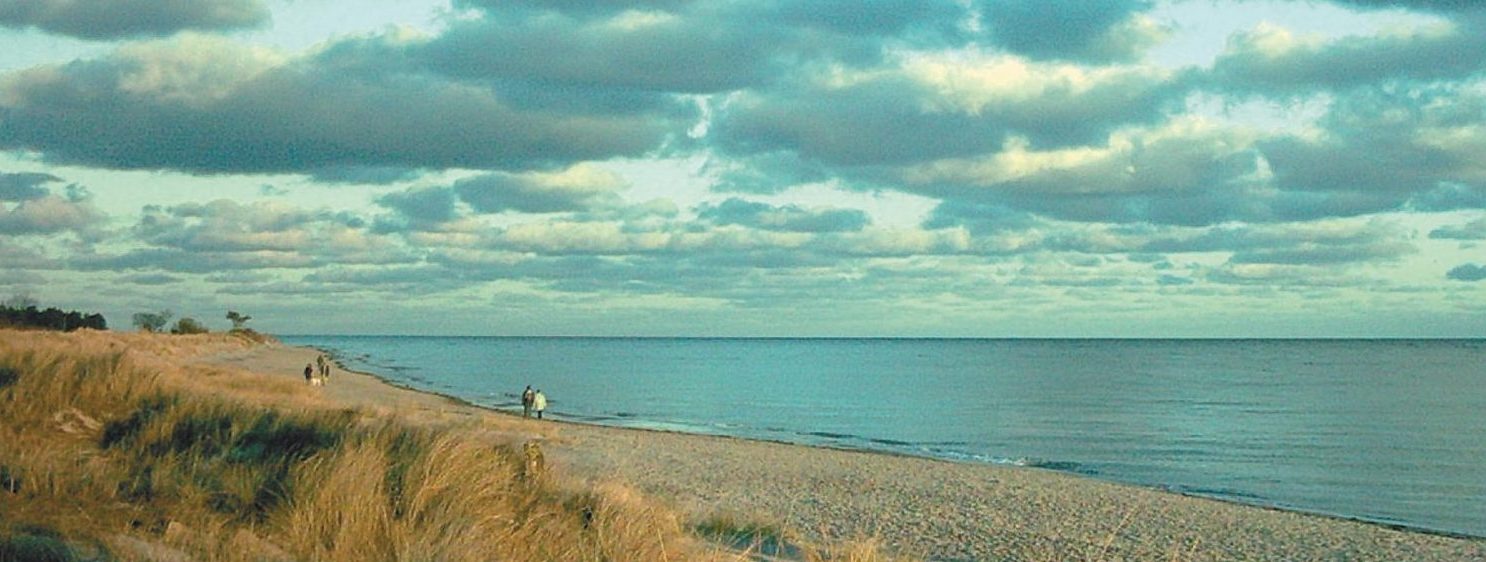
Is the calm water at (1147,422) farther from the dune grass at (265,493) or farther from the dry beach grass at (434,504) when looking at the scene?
the dune grass at (265,493)

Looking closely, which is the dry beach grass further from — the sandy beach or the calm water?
the calm water

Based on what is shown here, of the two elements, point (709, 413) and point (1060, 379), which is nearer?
point (709, 413)

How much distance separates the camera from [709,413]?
54.6 metres

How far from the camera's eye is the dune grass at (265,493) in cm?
692

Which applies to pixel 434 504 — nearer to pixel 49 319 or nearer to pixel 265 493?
pixel 265 493

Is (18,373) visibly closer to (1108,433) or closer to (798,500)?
(798,500)

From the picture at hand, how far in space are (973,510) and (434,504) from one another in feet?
46.6

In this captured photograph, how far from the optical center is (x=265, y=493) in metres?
9.02

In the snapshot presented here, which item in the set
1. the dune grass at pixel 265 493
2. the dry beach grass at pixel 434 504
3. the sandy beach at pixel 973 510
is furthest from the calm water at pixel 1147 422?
the dune grass at pixel 265 493

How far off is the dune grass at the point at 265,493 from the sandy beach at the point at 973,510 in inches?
109

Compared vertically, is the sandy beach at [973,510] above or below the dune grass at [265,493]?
below

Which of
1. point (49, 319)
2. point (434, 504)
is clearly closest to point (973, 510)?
point (434, 504)

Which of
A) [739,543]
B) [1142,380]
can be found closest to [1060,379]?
[1142,380]

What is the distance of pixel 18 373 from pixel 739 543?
856 centimetres
